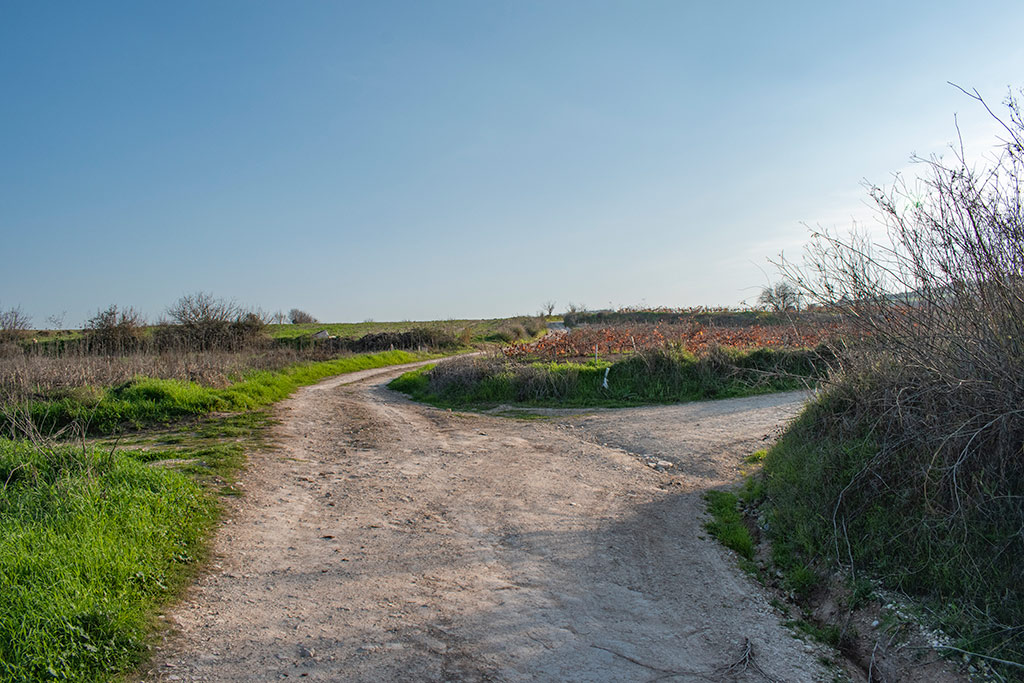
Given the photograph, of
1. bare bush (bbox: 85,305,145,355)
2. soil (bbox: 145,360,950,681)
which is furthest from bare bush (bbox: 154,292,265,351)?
soil (bbox: 145,360,950,681)

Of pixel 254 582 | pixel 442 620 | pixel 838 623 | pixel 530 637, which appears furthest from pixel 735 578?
pixel 254 582

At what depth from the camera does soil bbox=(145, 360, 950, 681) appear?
389cm

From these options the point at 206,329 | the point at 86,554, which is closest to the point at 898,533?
the point at 86,554

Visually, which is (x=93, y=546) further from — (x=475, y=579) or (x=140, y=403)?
(x=140, y=403)

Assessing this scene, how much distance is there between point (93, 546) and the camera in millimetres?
4629

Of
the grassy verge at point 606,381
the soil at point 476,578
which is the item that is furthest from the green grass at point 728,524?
the grassy verge at point 606,381

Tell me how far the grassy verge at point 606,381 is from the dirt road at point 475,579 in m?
5.83

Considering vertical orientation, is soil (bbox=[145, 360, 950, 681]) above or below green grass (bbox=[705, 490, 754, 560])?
above

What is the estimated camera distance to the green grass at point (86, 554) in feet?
11.9

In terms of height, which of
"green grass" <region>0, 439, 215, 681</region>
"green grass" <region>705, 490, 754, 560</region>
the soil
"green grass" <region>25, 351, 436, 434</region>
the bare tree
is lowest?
"green grass" <region>705, 490, 754, 560</region>

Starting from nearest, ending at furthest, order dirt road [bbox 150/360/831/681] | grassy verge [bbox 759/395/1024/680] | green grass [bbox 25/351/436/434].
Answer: dirt road [bbox 150/360/831/681] < grassy verge [bbox 759/395/1024/680] < green grass [bbox 25/351/436/434]

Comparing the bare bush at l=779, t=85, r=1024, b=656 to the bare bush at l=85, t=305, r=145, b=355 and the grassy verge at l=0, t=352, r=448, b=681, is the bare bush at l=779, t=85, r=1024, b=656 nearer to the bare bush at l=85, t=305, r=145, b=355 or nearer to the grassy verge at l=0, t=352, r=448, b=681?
the grassy verge at l=0, t=352, r=448, b=681

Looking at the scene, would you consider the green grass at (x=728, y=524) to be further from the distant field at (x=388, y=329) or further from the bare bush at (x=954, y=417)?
the distant field at (x=388, y=329)

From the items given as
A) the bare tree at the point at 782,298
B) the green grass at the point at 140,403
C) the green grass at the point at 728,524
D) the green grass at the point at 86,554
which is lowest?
the green grass at the point at 728,524
